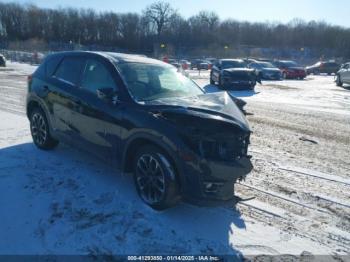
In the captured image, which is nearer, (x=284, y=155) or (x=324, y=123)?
(x=284, y=155)

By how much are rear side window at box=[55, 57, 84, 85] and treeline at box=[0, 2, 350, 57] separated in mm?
82516

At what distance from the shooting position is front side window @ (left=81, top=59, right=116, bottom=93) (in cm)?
473

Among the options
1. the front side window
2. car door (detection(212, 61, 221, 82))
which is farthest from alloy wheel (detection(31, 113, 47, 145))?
car door (detection(212, 61, 221, 82))

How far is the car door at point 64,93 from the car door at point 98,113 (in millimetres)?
147

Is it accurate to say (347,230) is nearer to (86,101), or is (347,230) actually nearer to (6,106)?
(86,101)

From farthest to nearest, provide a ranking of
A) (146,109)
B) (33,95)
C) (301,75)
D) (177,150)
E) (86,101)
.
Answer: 1. (301,75)
2. (33,95)
3. (86,101)
4. (146,109)
5. (177,150)

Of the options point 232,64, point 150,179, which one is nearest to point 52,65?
point 150,179

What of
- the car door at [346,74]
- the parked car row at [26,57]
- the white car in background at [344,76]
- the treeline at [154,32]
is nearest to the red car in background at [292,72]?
the white car in background at [344,76]

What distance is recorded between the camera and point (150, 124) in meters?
3.97

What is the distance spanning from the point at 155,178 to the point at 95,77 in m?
1.87

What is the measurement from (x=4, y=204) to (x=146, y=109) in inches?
82.0

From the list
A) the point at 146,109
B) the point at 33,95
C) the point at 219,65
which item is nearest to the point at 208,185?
the point at 146,109

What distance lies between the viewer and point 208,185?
12.3 feet

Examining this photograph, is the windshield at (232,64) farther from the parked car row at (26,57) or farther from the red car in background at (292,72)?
the parked car row at (26,57)
